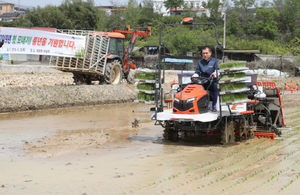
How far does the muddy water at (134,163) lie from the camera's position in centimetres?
526

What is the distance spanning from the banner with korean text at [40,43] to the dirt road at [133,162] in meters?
6.70

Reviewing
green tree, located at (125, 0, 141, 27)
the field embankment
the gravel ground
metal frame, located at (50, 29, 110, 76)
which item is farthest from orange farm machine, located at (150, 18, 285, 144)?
green tree, located at (125, 0, 141, 27)

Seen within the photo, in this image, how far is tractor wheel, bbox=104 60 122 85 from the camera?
19453 mm

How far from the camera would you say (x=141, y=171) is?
6117mm

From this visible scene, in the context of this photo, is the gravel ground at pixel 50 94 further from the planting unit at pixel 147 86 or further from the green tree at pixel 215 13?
the green tree at pixel 215 13

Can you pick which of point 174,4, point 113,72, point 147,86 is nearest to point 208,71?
point 147,86

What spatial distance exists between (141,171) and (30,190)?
1821mm

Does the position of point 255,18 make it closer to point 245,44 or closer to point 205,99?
point 245,44

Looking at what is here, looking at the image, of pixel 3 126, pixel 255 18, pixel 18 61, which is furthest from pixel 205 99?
pixel 255 18

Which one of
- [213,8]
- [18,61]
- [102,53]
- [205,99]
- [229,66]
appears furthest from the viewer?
[213,8]

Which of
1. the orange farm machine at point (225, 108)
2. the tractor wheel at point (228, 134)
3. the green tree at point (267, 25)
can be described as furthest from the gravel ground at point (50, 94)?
the green tree at point (267, 25)

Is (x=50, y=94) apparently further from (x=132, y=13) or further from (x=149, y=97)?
(x=132, y=13)

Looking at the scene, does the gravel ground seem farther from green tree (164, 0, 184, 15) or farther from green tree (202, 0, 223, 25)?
green tree (164, 0, 184, 15)

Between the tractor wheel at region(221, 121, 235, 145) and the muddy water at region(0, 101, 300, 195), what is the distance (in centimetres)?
22
